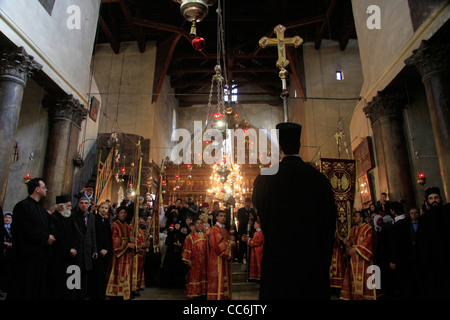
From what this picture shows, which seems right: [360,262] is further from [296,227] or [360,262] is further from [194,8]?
[194,8]

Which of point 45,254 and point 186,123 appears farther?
point 186,123

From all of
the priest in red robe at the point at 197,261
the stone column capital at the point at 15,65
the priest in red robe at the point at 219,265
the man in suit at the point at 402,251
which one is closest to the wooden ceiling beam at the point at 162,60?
the stone column capital at the point at 15,65

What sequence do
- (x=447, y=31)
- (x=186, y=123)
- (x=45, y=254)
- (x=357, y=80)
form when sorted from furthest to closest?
(x=186, y=123) → (x=357, y=80) → (x=447, y=31) → (x=45, y=254)

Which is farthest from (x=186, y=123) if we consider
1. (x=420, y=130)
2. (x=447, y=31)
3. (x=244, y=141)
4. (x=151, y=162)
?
(x=447, y=31)

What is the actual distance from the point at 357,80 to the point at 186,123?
13714 millimetres

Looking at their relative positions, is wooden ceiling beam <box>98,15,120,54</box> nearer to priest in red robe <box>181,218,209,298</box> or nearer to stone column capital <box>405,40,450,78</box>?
priest in red robe <box>181,218,209,298</box>

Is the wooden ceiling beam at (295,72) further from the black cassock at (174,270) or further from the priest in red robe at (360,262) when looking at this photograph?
the priest in red robe at (360,262)

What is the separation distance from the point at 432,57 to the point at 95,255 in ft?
26.1

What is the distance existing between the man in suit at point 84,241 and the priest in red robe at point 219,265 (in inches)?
82.5

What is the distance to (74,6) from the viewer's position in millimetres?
9430

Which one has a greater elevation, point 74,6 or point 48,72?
point 74,6

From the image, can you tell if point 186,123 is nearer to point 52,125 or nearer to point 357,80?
point 357,80

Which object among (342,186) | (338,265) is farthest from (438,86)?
(338,265)

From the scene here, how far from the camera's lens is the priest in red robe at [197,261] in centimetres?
581
